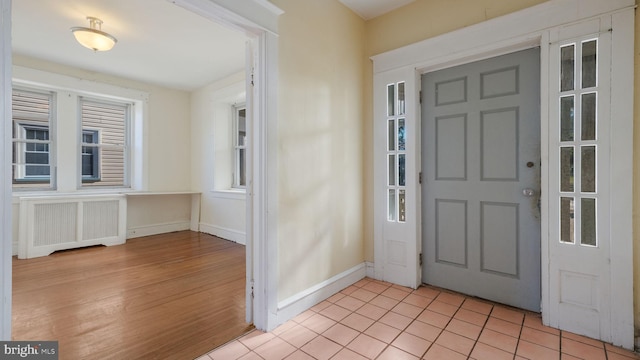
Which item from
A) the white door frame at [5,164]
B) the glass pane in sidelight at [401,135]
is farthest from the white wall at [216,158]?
the white door frame at [5,164]

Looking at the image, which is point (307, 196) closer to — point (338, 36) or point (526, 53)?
point (338, 36)

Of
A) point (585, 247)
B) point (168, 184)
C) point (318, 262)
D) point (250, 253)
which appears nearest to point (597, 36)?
point (585, 247)

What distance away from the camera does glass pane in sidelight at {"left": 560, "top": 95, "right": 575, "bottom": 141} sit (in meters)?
2.05

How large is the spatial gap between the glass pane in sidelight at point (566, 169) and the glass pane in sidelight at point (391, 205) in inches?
52.6

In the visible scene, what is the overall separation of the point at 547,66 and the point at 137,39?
4147mm

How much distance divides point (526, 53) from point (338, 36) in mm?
1622

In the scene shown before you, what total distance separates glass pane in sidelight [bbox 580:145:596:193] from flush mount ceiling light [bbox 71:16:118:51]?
14.4 ft

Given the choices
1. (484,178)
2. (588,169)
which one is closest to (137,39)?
(484,178)

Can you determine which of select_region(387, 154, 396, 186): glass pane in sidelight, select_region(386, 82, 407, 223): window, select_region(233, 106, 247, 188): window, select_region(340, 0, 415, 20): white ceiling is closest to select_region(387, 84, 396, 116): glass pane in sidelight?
select_region(386, 82, 407, 223): window

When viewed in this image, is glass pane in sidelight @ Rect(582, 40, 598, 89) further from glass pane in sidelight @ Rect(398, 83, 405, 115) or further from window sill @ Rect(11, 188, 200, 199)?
window sill @ Rect(11, 188, 200, 199)

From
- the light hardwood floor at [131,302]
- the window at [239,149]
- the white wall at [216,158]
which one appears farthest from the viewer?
the window at [239,149]

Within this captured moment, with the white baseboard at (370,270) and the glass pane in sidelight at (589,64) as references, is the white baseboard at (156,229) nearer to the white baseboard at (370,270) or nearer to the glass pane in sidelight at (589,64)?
the white baseboard at (370,270)

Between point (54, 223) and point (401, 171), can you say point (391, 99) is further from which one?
point (54, 223)

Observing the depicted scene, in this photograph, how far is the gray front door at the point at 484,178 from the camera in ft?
7.55
